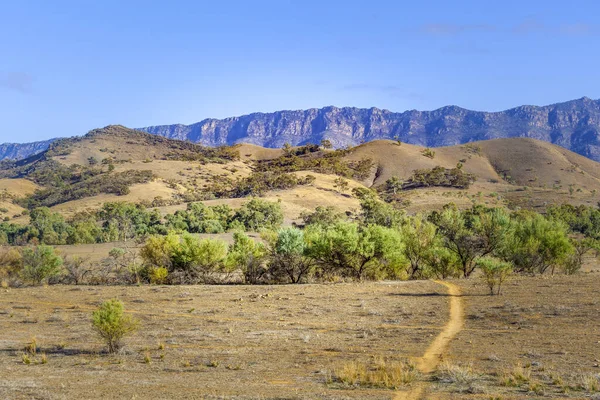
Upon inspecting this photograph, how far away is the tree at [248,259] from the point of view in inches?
1529

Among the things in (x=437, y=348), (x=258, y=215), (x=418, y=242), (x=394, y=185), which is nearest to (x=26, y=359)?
(x=437, y=348)

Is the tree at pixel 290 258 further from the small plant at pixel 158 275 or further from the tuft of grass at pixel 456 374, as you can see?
the tuft of grass at pixel 456 374

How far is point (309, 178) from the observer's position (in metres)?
117

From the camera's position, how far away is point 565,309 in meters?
22.5

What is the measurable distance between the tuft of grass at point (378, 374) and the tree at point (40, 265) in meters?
30.8

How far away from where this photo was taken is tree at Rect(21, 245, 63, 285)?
39.0 meters

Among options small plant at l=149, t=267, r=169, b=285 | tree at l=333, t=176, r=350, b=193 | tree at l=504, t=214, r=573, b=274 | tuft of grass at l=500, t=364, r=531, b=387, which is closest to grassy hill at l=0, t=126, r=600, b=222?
tree at l=333, t=176, r=350, b=193

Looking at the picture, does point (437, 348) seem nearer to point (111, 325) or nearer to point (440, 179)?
Answer: point (111, 325)

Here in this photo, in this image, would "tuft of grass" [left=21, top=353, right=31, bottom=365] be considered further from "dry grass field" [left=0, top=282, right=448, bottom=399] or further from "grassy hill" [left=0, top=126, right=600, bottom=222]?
"grassy hill" [left=0, top=126, right=600, bottom=222]

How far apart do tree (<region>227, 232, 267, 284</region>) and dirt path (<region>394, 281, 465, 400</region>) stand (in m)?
15.8

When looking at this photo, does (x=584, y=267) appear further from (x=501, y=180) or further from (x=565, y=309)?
(x=501, y=180)

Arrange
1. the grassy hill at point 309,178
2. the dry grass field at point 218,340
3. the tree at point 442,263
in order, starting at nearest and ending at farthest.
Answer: the dry grass field at point 218,340 < the tree at point 442,263 < the grassy hill at point 309,178

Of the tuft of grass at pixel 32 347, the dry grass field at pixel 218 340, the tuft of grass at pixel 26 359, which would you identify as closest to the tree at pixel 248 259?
the dry grass field at pixel 218 340

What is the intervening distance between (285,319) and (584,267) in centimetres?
3962
